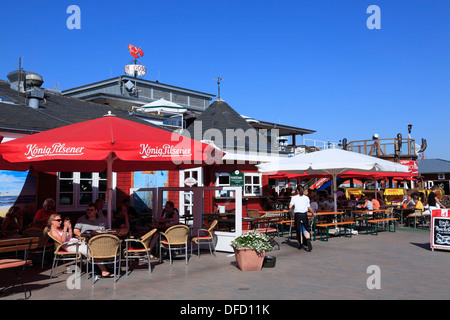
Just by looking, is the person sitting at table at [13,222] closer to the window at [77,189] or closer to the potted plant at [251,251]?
the window at [77,189]

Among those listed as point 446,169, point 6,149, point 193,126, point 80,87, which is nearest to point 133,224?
point 6,149

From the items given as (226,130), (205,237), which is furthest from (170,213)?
(226,130)

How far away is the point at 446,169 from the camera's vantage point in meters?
41.6

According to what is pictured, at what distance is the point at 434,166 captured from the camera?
4350cm

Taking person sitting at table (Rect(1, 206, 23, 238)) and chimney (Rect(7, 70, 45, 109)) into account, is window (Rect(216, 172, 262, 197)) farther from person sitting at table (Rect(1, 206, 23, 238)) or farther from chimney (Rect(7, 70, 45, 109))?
person sitting at table (Rect(1, 206, 23, 238))

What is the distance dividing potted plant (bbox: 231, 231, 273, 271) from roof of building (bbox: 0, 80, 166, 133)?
6931 mm

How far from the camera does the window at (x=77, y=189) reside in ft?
39.0

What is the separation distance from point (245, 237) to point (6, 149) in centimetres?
454

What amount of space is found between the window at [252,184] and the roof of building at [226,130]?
2.06 meters

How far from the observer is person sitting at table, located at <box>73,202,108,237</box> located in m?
7.78

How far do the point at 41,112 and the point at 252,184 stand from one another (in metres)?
8.92

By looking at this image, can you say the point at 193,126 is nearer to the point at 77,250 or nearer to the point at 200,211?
the point at 200,211

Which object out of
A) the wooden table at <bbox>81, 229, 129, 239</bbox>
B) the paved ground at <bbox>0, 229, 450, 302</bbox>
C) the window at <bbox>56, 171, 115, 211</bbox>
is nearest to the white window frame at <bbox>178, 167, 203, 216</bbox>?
the window at <bbox>56, 171, 115, 211</bbox>
